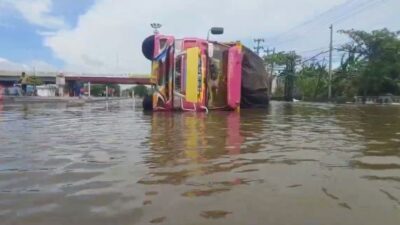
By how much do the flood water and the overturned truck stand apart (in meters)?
7.66

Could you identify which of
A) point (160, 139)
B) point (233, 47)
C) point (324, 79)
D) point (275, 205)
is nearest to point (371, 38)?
point (324, 79)

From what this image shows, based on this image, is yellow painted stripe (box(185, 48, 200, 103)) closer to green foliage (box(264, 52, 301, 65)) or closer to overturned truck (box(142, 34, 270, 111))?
overturned truck (box(142, 34, 270, 111))

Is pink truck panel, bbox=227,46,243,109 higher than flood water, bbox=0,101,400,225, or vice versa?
pink truck panel, bbox=227,46,243,109

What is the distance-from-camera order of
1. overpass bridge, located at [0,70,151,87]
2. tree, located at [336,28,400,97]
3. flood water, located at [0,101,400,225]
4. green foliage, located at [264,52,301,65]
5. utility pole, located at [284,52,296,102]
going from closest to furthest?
flood water, located at [0,101,400,225] < tree, located at [336,28,400,97] < utility pole, located at [284,52,296,102] < green foliage, located at [264,52,301,65] < overpass bridge, located at [0,70,151,87]

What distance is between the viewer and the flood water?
114 inches

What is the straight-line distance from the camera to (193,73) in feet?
46.0

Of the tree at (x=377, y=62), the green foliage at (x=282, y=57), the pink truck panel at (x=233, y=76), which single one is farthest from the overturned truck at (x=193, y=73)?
the green foliage at (x=282, y=57)

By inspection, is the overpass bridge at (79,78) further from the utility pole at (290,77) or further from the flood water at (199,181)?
the flood water at (199,181)

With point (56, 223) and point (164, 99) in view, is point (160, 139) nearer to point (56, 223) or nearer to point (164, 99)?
point (56, 223)

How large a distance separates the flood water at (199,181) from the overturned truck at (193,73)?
766cm

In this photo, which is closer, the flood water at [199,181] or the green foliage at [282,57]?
the flood water at [199,181]

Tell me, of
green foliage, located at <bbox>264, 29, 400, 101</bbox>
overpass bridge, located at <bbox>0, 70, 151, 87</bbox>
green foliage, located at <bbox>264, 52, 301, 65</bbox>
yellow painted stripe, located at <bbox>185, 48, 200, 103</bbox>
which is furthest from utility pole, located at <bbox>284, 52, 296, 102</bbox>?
yellow painted stripe, located at <bbox>185, 48, 200, 103</bbox>

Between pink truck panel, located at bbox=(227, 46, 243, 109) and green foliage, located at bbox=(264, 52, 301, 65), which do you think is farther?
green foliage, located at bbox=(264, 52, 301, 65)

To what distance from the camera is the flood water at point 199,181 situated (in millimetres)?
2902
